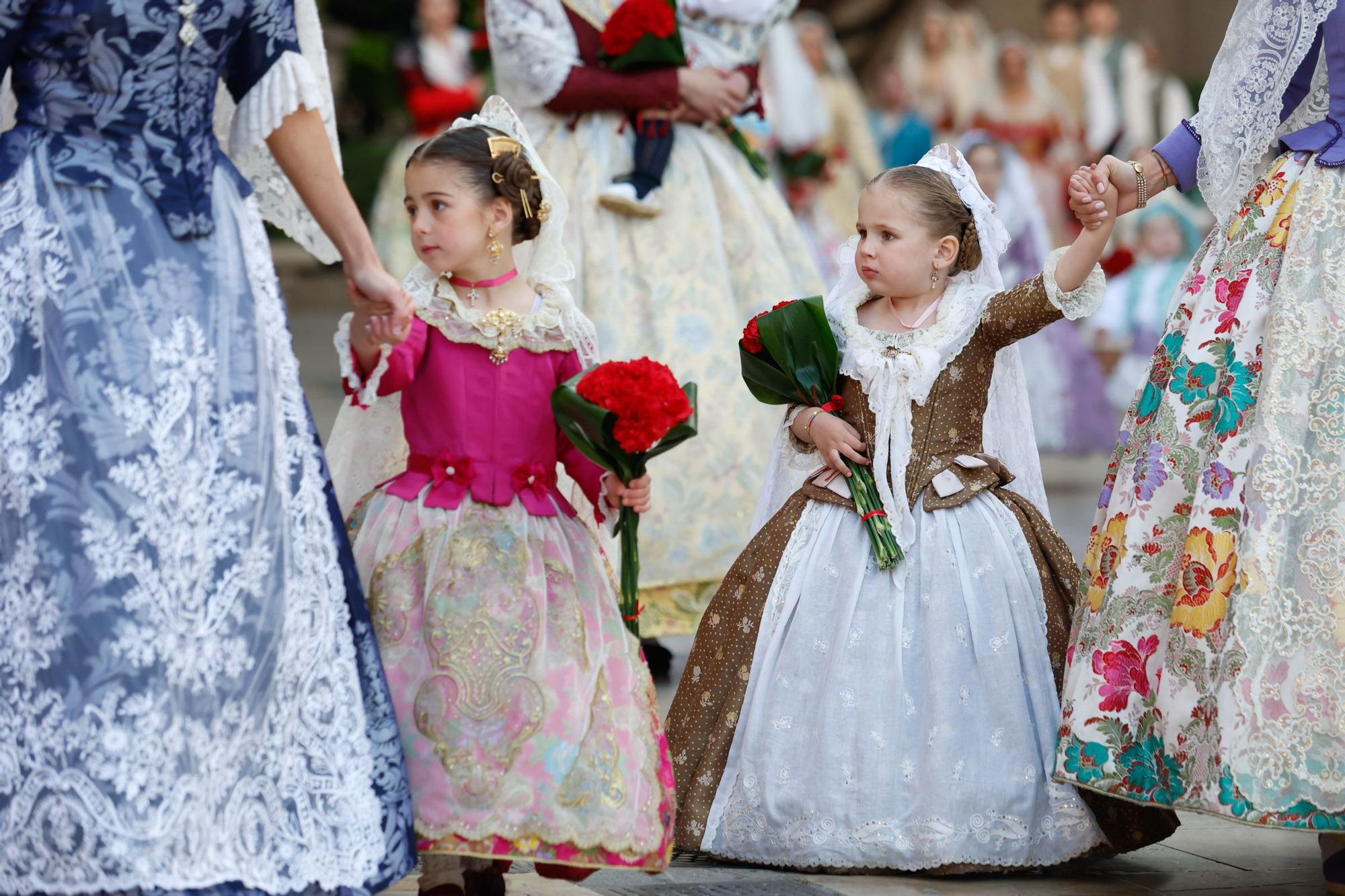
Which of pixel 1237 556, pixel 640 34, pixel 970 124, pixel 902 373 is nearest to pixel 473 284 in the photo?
pixel 902 373

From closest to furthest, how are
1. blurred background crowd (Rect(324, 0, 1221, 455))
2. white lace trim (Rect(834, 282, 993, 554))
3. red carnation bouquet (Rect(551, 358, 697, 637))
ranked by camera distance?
red carnation bouquet (Rect(551, 358, 697, 637)), white lace trim (Rect(834, 282, 993, 554)), blurred background crowd (Rect(324, 0, 1221, 455))

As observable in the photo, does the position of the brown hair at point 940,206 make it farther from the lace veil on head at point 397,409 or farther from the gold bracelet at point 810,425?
the lace veil on head at point 397,409

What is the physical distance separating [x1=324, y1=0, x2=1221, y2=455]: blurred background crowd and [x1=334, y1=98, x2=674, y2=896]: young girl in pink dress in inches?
101

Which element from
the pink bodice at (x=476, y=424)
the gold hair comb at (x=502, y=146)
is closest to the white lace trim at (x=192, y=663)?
the pink bodice at (x=476, y=424)

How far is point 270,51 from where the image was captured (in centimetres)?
312

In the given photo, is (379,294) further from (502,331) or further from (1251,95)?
(1251,95)

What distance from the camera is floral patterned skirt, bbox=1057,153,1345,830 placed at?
3.45m

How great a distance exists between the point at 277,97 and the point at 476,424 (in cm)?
75

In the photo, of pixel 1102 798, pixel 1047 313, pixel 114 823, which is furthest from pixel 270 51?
pixel 1102 798

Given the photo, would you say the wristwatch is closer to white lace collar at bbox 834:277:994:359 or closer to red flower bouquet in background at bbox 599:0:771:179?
white lace collar at bbox 834:277:994:359

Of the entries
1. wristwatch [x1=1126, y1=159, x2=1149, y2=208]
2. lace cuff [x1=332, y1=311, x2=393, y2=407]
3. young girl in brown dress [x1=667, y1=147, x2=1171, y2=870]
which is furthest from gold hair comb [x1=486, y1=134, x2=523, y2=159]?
wristwatch [x1=1126, y1=159, x2=1149, y2=208]

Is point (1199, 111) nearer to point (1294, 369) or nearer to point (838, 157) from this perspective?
point (1294, 369)

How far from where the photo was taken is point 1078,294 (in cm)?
386

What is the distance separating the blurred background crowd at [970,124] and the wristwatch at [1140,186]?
7.41 feet
